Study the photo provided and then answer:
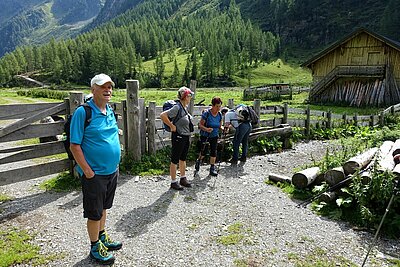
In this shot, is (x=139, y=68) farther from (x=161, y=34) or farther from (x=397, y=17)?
(x=397, y=17)

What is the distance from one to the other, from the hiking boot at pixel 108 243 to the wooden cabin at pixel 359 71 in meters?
33.7

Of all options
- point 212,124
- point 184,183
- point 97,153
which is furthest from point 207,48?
point 97,153

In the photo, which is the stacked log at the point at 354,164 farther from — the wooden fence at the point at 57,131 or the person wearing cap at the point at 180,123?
the wooden fence at the point at 57,131

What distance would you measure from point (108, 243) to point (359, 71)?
35.5m

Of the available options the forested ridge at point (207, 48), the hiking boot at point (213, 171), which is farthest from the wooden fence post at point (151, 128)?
the forested ridge at point (207, 48)

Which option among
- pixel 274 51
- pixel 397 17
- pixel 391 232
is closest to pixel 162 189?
pixel 391 232

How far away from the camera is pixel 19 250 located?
17.6ft

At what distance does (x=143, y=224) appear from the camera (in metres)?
6.46

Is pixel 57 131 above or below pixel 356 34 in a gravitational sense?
below

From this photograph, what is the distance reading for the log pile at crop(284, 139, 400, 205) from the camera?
714cm

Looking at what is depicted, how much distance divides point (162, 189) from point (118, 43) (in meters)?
162

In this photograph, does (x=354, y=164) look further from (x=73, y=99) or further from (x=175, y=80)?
(x=175, y=80)

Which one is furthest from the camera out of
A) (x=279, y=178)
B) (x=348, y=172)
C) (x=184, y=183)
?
(x=279, y=178)

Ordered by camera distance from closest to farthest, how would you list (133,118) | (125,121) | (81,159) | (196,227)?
1. (81,159)
2. (196,227)
3. (133,118)
4. (125,121)
